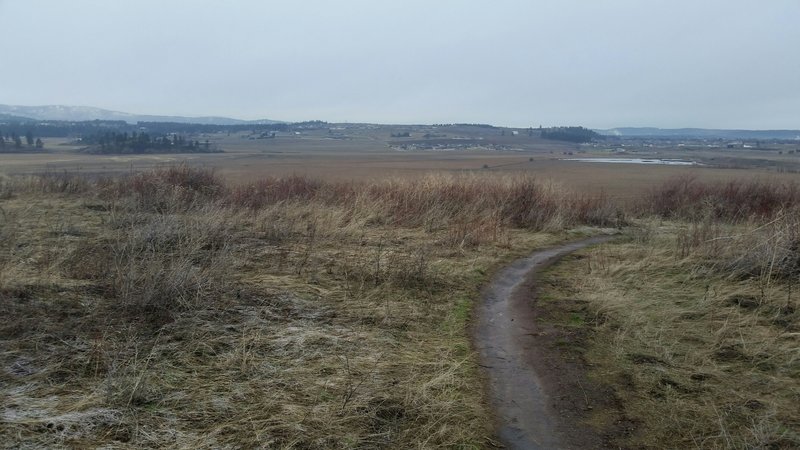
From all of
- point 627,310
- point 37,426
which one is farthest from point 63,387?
point 627,310

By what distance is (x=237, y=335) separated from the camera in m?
4.93

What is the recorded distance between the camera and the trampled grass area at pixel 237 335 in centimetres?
344

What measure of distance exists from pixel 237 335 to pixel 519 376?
109 inches

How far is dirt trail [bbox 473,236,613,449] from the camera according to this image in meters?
3.60

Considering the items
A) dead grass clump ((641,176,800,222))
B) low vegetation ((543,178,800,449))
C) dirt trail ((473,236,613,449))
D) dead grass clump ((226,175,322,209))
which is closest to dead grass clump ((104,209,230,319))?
dirt trail ((473,236,613,449))

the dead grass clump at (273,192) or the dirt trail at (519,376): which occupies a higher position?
the dead grass clump at (273,192)

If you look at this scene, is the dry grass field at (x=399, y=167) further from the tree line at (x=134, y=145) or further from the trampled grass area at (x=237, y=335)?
the trampled grass area at (x=237, y=335)

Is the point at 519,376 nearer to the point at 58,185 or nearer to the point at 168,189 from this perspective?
the point at 168,189

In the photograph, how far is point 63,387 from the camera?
3742 millimetres

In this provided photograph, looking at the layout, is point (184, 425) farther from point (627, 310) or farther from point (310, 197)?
point (310, 197)

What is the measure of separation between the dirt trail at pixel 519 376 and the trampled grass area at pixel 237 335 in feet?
0.69

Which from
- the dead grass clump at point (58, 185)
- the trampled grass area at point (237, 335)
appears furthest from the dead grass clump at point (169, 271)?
the dead grass clump at point (58, 185)

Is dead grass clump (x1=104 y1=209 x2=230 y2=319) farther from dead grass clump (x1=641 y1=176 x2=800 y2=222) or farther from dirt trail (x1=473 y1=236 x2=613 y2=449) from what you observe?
dead grass clump (x1=641 y1=176 x2=800 y2=222)

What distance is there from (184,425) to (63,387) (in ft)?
3.70
